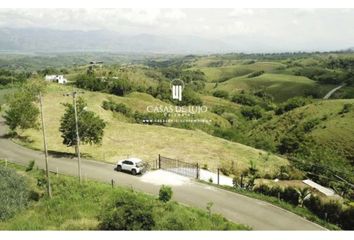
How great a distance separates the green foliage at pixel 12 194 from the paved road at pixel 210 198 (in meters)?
6.41

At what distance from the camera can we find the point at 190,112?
7912 cm

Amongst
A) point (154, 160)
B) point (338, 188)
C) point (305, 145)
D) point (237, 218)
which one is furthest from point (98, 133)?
point (305, 145)

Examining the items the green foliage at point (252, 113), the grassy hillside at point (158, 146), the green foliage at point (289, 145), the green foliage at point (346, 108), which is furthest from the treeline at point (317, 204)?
the green foliage at point (252, 113)

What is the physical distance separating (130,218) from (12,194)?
1196 cm

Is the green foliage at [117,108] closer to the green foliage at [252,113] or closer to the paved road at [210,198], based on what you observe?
the paved road at [210,198]

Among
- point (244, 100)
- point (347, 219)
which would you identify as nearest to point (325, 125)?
point (347, 219)

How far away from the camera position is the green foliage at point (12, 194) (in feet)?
103

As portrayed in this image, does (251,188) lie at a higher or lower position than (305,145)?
higher

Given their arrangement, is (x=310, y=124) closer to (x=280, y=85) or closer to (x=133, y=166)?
(x=133, y=166)

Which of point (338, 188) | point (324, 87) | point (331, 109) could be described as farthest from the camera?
point (324, 87)

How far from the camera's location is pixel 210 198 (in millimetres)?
33281

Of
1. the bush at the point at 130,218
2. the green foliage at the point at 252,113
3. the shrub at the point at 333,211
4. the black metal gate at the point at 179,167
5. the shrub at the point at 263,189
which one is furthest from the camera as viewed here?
the green foliage at the point at 252,113

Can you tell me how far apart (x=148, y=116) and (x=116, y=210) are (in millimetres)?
46506

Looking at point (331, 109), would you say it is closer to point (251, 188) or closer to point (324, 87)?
point (251, 188)
